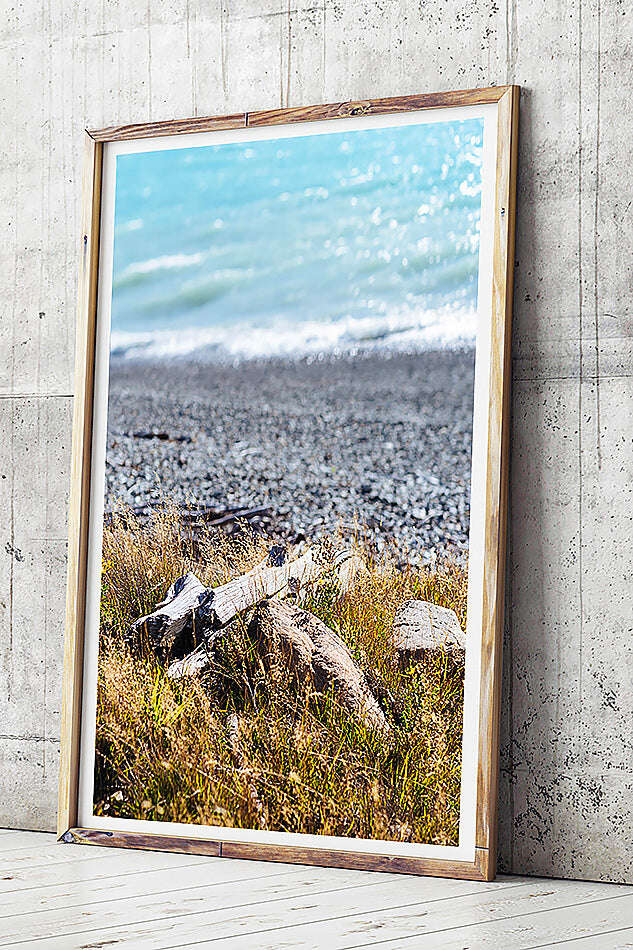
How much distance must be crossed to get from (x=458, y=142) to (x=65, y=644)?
68.4 inches

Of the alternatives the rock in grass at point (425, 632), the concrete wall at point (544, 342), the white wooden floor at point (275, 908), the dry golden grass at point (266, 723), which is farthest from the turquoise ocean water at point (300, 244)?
the white wooden floor at point (275, 908)

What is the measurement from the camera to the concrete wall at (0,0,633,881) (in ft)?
9.37

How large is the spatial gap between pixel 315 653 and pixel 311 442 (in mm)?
557

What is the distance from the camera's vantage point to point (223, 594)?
10.3ft

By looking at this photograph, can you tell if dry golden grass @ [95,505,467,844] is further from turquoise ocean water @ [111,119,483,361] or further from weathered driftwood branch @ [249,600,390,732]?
turquoise ocean water @ [111,119,483,361]

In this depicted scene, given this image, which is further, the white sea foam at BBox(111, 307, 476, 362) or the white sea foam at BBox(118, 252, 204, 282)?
the white sea foam at BBox(118, 252, 204, 282)

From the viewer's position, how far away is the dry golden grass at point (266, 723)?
2.93 m

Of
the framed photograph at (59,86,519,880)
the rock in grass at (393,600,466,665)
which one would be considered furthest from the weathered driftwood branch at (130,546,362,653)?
the rock in grass at (393,600,466,665)

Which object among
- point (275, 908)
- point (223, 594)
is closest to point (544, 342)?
point (223, 594)

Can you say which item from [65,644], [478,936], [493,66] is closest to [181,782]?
[65,644]

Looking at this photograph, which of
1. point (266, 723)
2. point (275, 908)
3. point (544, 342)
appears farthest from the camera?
point (266, 723)

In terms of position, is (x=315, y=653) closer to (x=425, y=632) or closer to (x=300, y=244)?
(x=425, y=632)

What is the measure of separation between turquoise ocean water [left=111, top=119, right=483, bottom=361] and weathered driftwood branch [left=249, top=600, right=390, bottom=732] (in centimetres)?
71

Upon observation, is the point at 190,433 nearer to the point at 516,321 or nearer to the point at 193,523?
the point at 193,523
